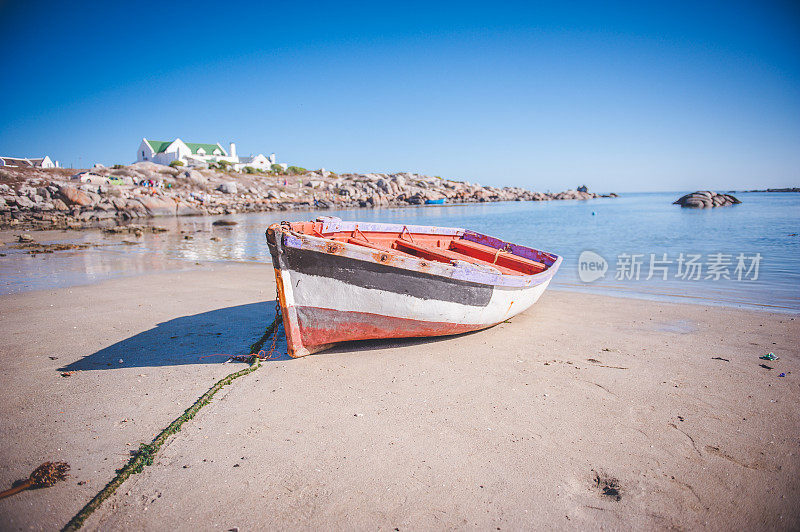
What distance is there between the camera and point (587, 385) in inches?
165

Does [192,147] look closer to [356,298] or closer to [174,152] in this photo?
[174,152]

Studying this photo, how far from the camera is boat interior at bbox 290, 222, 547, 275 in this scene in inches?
253

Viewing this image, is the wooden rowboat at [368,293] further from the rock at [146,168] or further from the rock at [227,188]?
the rock at [146,168]

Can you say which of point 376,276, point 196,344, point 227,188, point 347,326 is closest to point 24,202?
point 227,188

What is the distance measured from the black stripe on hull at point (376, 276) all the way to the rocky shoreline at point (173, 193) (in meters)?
27.0

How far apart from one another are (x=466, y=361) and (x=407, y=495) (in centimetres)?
235

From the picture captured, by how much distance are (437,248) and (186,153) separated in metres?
80.3

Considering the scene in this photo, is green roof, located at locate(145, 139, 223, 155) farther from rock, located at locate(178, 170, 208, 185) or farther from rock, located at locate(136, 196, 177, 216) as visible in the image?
rock, located at locate(136, 196, 177, 216)

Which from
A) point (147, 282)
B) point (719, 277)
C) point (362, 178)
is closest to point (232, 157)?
point (362, 178)

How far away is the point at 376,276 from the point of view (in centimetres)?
462

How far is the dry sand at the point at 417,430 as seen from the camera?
255cm

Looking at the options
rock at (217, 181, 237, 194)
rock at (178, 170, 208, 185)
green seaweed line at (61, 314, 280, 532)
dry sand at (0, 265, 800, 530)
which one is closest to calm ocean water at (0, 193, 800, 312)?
dry sand at (0, 265, 800, 530)

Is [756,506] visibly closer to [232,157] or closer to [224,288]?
[224,288]

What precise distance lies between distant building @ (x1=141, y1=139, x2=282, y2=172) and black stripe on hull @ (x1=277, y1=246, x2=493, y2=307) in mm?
72828
